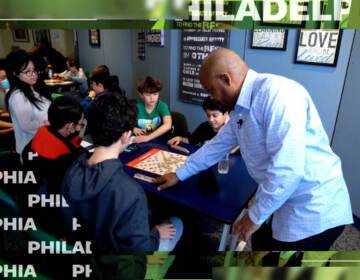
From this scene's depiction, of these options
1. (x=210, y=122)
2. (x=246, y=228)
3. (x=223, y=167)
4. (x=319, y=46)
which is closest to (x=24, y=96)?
(x=210, y=122)

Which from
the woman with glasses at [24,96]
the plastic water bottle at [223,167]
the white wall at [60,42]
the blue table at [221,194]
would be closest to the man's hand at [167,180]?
the blue table at [221,194]

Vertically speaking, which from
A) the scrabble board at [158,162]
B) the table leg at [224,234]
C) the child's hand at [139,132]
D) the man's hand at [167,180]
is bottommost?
the table leg at [224,234]

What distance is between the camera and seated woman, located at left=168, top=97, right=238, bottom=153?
82.1 inches

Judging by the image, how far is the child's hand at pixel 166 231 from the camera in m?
1.38

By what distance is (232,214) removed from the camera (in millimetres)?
1276

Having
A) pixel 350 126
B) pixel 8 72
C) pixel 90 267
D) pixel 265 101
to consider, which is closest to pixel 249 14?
pixel 265 101

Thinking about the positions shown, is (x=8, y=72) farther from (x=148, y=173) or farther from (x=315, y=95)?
(x=315, y=95)


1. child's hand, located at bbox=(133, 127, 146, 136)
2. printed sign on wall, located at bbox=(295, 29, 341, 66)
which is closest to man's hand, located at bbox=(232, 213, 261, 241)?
child's hand, located at bbox=(133, 127, 146, 136)

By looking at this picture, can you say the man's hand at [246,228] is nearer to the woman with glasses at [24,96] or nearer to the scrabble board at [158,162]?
the scrabble board at [158,162]

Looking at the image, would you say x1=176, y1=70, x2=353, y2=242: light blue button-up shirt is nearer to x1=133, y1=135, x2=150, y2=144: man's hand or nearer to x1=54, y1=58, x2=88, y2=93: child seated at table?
x1=133, y1=135, x2=150, y2=144: man's hand

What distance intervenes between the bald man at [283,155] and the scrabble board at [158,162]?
671 millimetres

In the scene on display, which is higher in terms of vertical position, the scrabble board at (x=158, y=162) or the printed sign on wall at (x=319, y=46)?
the printed sign on wall at (x=319, y=46)

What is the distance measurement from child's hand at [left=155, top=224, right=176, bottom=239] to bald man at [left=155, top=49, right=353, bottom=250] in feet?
1.38

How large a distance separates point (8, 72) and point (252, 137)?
6.26 ft
